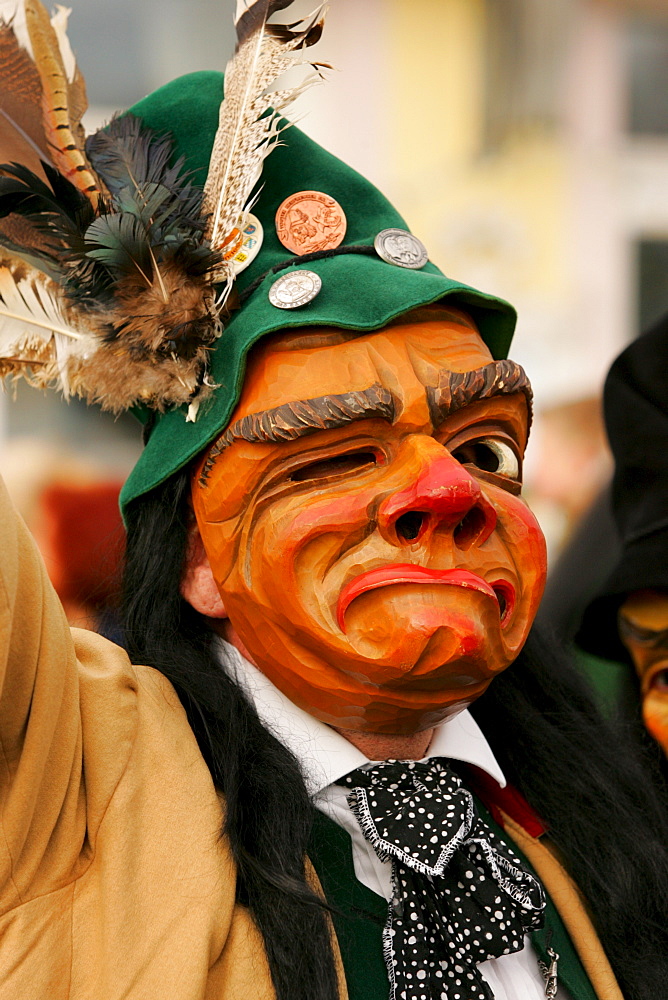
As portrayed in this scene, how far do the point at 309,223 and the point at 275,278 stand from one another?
0.16 metres

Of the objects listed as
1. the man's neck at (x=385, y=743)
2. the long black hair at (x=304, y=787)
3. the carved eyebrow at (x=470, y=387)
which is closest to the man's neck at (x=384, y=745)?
the man's neck at (x=385, y=743)

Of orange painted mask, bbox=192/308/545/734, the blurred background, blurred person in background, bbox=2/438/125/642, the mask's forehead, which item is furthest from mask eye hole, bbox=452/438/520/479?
the blurred background

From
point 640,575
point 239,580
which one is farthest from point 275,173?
point 640,575

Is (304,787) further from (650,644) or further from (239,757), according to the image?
(650,644)

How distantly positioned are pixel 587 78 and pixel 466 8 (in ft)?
3.94

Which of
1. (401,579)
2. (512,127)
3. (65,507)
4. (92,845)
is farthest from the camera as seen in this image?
(512,127)

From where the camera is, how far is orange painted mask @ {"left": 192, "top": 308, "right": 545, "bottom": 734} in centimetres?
180

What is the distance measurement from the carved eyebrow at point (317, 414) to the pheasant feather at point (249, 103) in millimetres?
326

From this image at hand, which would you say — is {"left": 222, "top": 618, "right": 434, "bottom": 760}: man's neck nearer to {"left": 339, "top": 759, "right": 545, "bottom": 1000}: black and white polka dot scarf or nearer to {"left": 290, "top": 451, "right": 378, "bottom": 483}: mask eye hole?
{"left": 339, "top": 759, "right": 545, "bottom": 1000}: black and white polka dot scarf

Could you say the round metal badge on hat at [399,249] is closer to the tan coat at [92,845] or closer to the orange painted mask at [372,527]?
the orange painted mask at [372,527]

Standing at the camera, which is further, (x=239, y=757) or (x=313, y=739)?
(x=313, y=739)

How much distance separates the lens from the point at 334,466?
192 centimetres

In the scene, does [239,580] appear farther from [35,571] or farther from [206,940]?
[206,940]

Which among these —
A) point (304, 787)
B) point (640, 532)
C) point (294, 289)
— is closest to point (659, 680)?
point (640, 532)
